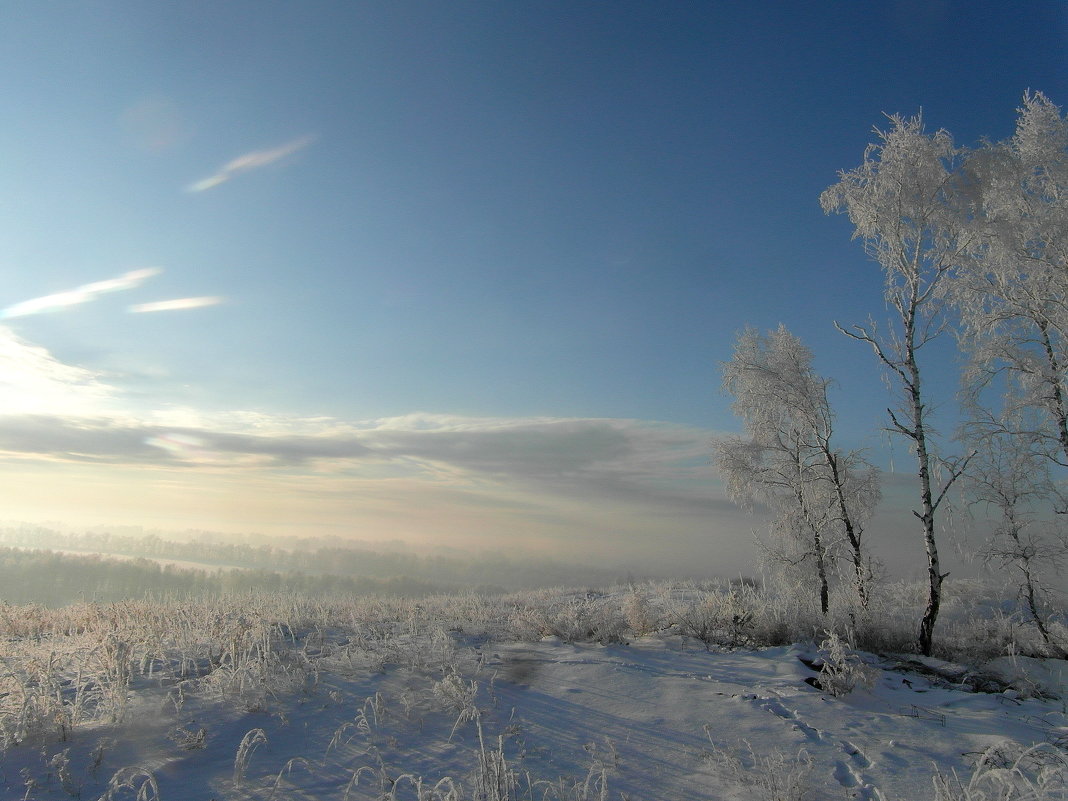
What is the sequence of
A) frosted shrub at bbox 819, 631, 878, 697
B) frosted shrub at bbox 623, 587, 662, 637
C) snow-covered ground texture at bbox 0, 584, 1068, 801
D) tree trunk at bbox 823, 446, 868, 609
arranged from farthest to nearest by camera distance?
tree trunk at bbox 823, 446, 868, 609 < frosted shrub at bbox 623, 587, 662, 637 < frosted shrub at bbox 819, 631, 878, 697 < snow-covered ground texture at bbox 0, 584, 1068, 801

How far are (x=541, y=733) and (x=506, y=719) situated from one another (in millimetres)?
472

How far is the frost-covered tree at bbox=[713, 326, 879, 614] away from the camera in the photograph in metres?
16.1

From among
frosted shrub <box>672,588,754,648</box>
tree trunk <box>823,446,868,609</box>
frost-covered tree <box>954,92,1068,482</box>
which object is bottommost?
frosted shrub <box>672,588,754,648</box>

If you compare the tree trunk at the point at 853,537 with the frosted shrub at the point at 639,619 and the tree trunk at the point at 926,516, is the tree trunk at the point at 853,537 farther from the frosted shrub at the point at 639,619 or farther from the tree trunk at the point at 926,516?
the frosted shrub at the point at 639,619

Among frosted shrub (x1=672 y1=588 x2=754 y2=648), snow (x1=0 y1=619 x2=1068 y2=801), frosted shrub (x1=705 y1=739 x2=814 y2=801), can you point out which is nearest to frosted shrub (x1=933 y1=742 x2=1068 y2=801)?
snow (x1=0 y1=619 x2=1068 y2=801)

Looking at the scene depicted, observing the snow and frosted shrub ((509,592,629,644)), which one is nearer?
the snow

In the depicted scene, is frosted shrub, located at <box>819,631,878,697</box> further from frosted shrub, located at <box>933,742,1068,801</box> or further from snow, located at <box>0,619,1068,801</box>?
frosted shrub, located at <box>933,742,1068,801</box>

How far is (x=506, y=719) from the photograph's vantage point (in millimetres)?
5840

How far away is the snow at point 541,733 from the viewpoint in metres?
4.47

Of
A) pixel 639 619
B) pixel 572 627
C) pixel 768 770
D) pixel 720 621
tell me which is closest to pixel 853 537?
pixel 720 621

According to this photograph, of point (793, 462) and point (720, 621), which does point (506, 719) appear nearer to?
point (720, 621)

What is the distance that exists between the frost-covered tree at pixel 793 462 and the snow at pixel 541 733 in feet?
28.4

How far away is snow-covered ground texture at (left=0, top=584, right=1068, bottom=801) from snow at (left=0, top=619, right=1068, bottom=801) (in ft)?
0.08

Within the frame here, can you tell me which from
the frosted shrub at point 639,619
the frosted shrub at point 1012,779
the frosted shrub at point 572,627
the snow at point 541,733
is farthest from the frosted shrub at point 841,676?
the frosted shrub at point 639,619
